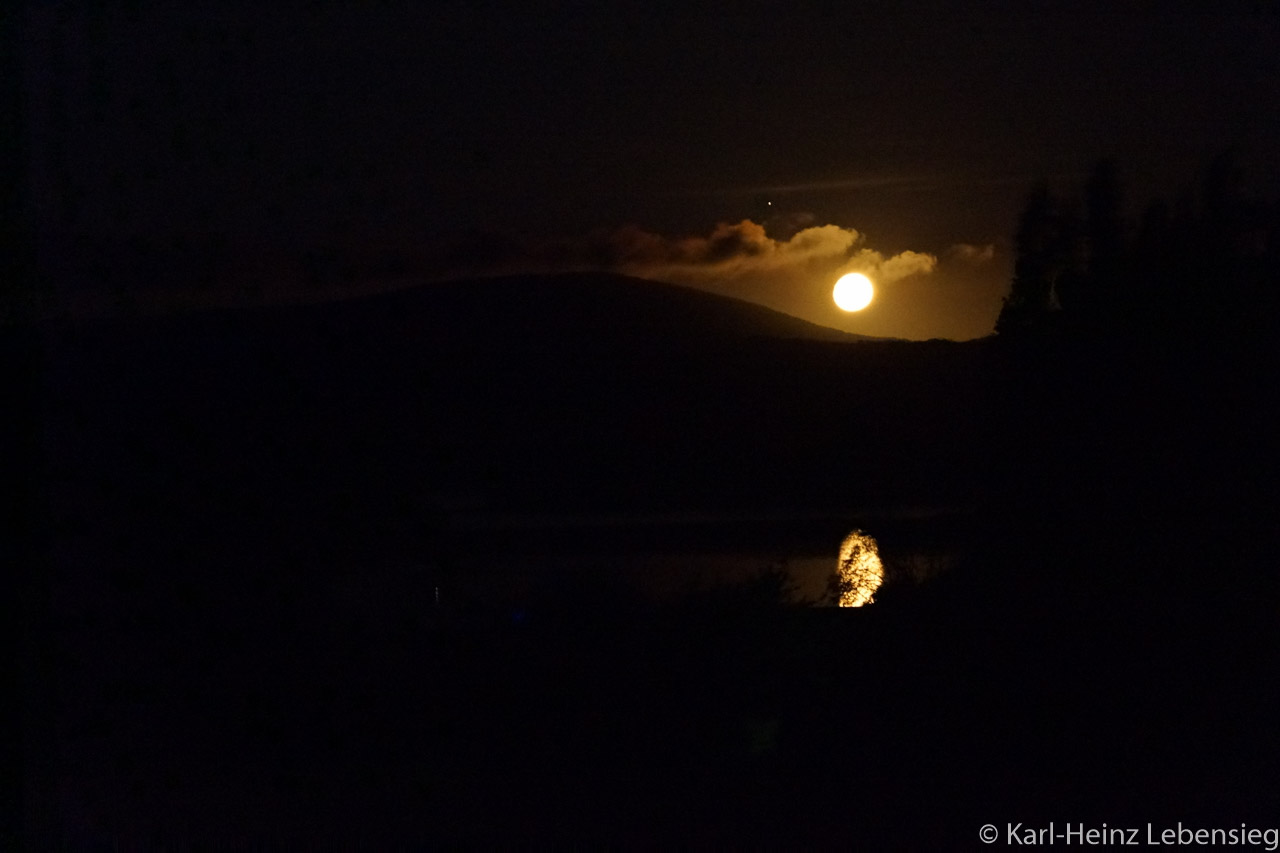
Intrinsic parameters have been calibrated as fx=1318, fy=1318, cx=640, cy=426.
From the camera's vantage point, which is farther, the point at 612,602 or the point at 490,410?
the point at 490,410

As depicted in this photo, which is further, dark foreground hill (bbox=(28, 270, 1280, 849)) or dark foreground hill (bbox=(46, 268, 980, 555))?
dark foreground hill (bbox=(46, 268, 980, 555))

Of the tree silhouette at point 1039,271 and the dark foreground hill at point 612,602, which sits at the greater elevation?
the tree silhouette at point 1039,271

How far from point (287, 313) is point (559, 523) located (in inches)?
99.0

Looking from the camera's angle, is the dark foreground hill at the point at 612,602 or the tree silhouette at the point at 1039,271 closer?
the dark foreground hill at the point at 612,602

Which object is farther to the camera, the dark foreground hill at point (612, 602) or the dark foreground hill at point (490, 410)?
the dark foreground hill at point (490, 410)

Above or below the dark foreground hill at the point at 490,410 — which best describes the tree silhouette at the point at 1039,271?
above

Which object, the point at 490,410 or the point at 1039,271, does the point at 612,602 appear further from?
the point at 1039,271

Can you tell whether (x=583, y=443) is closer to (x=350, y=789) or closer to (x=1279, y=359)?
(x=350, y=789)

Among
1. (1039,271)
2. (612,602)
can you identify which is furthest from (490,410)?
(1039,271)

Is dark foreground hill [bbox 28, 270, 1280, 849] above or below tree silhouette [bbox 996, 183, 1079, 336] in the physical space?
below

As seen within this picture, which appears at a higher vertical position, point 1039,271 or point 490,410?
point 1039,271

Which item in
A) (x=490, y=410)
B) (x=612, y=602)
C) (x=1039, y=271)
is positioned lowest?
(x=612, y=602)

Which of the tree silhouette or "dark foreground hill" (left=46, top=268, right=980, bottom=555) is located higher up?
the tree silhouette

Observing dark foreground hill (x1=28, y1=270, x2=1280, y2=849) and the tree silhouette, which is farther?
the tree silhouette
